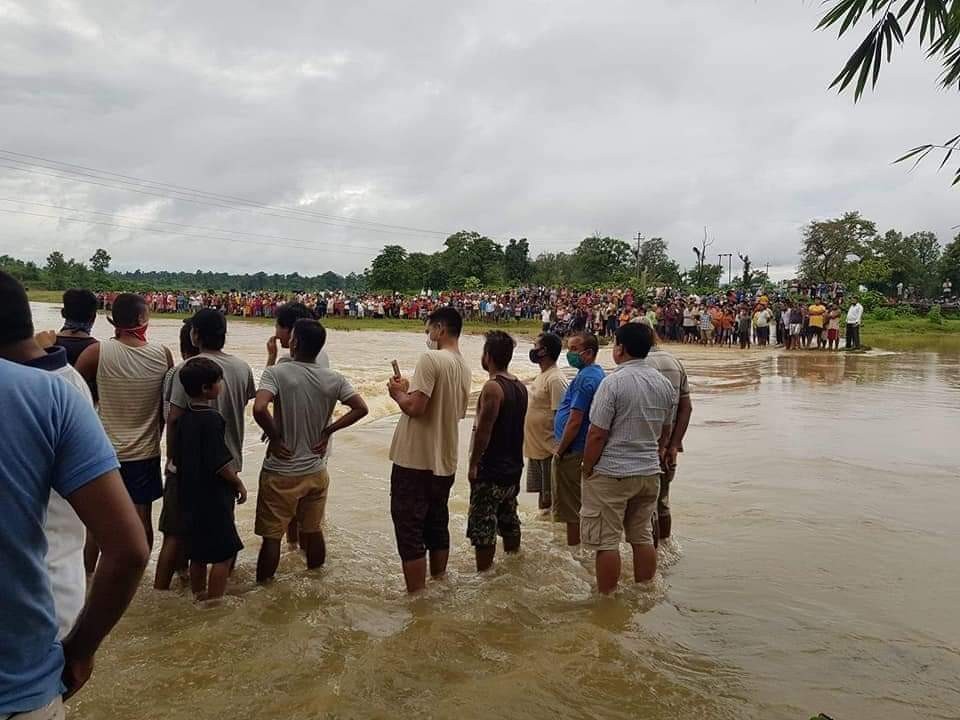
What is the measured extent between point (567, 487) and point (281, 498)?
2.09 m

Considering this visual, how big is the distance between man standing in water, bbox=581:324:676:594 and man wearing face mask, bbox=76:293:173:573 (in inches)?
107

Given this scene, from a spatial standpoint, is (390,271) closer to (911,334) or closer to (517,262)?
(517,262)

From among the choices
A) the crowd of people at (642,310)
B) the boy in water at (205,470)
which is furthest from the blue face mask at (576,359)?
the crowd of people at (642,310)

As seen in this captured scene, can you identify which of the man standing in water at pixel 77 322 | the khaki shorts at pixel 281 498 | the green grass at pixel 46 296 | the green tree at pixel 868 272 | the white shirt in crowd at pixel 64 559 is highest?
the green tree at pixel 868 272

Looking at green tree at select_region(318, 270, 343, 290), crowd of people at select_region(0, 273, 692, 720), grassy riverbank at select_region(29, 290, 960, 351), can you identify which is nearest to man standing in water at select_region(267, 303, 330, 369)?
crowd of people at select_region(0, 273, 692, 720)

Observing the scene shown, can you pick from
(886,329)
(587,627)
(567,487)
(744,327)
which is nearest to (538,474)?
(567,487)

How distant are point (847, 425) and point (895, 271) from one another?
49486 mm

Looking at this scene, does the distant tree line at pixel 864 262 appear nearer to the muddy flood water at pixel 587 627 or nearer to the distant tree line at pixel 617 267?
the distant tree line at pixel 617 267

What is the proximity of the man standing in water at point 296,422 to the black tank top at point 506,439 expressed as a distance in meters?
0.91

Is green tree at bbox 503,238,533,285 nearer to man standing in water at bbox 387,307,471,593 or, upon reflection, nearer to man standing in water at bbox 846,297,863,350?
man standing in water at bbox 846,297,863,350

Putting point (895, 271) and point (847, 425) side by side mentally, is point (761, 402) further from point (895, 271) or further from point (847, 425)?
point (895, 271)

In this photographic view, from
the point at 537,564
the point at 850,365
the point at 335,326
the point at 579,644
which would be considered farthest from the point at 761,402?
the point at 335,326

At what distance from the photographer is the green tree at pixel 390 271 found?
205 ft

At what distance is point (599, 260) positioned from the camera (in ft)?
192
